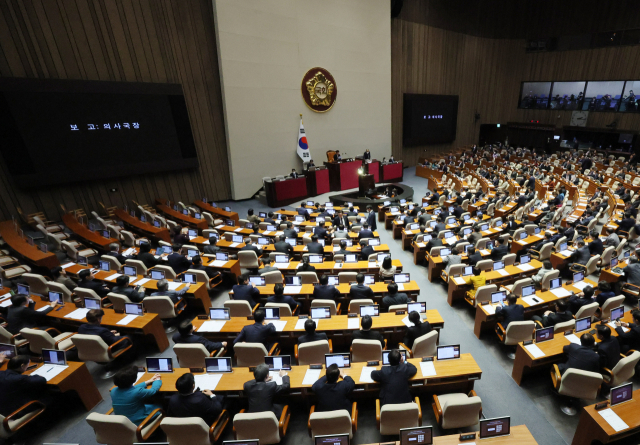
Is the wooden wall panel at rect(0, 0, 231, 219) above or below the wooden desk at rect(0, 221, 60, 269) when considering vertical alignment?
above

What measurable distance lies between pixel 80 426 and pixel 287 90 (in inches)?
601

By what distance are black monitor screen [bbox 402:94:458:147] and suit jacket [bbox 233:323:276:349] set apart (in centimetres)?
2007

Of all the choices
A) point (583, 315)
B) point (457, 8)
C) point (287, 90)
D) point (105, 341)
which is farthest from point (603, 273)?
point (457, 8)

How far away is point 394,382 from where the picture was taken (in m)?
4.00

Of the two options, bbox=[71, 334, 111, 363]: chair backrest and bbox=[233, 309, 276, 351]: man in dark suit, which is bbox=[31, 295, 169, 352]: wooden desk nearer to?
bbox=[71, 334, 111, 363]: chair backrest

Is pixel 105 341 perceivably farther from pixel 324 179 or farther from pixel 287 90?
pixel 287 90

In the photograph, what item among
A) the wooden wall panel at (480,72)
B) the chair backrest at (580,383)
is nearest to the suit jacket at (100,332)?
the chair backrest at (580,383)

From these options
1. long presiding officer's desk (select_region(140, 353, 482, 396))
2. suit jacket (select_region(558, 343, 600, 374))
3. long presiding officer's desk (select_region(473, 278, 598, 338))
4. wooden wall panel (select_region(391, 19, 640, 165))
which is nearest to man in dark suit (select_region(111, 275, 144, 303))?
long presiding officer's desk (select_region(140, 353, 482, 396))

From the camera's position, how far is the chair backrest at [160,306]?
6.01 m

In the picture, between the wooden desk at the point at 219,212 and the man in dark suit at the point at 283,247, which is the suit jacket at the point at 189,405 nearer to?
the man in dark suit at the point at 283,247

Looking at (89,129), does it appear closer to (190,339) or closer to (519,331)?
(190,339)

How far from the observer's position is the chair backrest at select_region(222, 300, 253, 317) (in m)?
5.75

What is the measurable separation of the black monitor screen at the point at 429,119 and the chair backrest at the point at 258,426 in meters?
21.4

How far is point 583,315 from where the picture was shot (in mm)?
5316
